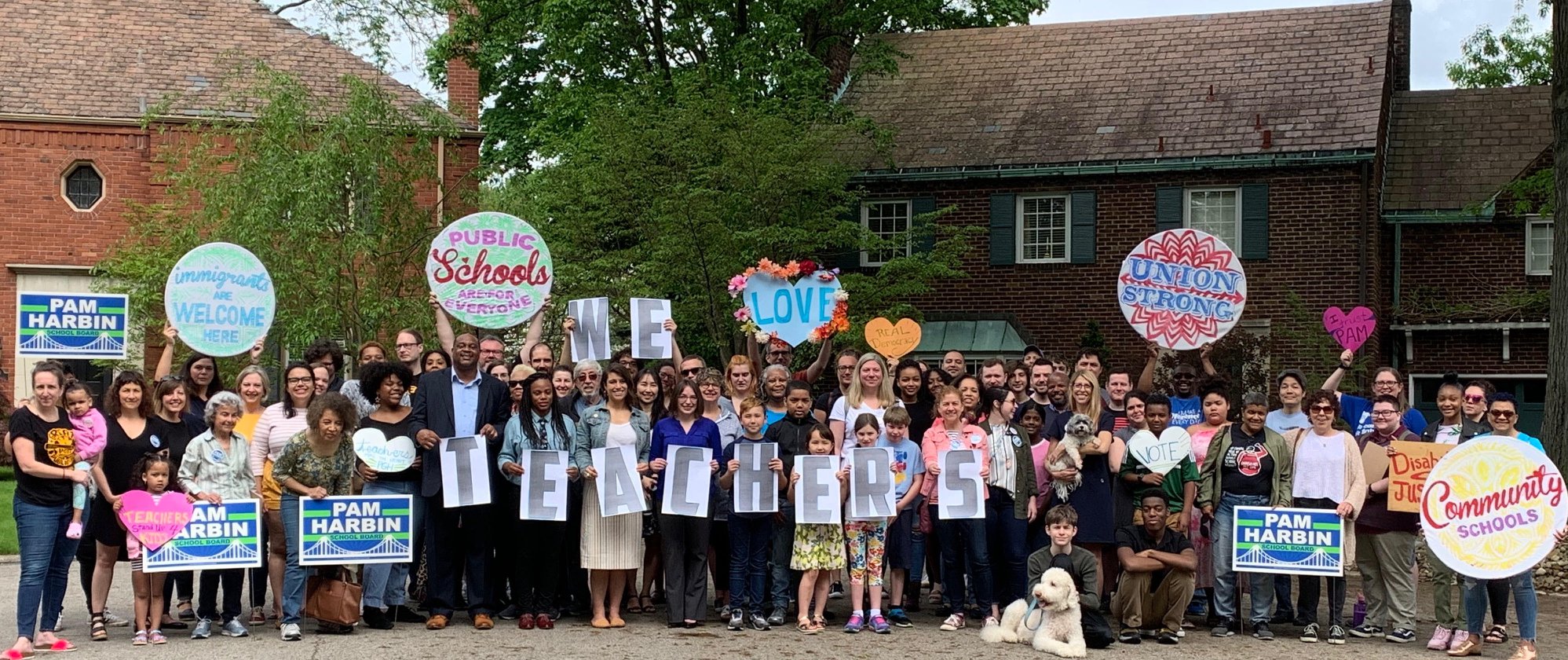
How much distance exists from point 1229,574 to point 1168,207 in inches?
634

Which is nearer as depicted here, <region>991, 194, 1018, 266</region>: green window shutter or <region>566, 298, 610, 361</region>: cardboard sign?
<region>566, 298, 610, 361</region>: cardboard sign

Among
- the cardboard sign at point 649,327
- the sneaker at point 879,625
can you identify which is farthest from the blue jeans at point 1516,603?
Result: the cardboard sign at point 649,327

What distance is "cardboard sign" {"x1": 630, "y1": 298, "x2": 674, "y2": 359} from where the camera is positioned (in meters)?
12.6

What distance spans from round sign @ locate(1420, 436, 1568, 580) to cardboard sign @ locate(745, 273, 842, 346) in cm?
489

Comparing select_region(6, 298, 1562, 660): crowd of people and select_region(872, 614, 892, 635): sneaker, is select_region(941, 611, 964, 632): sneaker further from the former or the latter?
select_region(872, 614, 892, 635): sneaker

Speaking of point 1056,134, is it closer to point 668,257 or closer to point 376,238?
point 668,257

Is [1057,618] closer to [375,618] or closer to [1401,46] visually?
[375,618]

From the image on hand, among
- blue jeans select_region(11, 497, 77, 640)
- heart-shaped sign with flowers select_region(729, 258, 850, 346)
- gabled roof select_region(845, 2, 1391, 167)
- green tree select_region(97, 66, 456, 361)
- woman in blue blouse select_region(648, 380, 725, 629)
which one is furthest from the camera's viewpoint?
gabled roof select_region(845, 2, 1391, 167)

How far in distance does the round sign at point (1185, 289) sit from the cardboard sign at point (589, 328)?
4.40 m

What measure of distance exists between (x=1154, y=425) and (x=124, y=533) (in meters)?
6.62

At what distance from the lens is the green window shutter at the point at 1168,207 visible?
1033 inches

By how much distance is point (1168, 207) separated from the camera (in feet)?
86.2

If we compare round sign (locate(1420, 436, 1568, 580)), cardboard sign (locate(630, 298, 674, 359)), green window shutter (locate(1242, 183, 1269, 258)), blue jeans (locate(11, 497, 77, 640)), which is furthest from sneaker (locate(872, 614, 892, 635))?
green window shutter (locate(1242, 183, 1269, 258))

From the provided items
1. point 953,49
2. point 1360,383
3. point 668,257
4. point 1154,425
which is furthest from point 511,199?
point 1154,425
